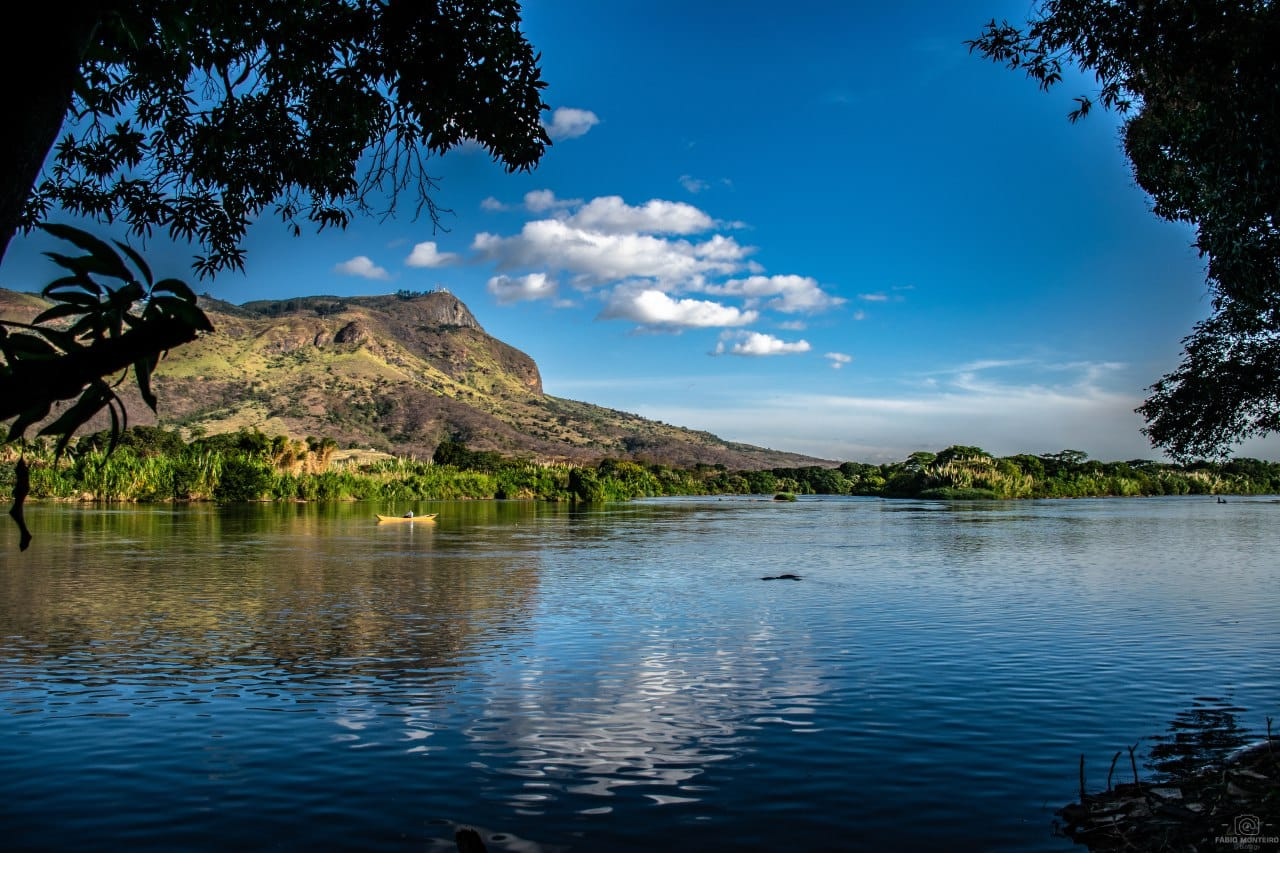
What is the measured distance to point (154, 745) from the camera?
10586mm

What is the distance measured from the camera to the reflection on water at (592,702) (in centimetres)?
830

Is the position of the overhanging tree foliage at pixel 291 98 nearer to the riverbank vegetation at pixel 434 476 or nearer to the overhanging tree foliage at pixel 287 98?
the overhanging tree foliage at pixel 287 98

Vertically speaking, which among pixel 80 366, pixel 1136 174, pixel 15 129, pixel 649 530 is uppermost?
pixel 1136 174

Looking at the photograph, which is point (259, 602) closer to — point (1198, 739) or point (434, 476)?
point (1198, 739)

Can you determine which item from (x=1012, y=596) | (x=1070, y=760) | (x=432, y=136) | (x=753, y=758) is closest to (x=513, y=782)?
(x=753, y=758)

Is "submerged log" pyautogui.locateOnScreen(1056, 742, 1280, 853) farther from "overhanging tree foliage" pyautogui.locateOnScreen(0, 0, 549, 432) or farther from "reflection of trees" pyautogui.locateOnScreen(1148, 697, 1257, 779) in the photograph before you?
"overhanging tree foliage" pyautogui.locateOnScreen(0, 0, 549, 432)

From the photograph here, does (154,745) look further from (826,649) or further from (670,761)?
(826,649)

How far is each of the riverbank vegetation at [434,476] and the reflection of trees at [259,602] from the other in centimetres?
4156

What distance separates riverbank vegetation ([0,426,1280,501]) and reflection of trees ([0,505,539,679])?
41.6m

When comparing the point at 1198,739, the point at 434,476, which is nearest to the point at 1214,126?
the point at 1198,739

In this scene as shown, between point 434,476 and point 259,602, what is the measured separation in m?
125

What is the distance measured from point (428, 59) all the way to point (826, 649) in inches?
490

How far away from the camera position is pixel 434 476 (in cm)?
14700

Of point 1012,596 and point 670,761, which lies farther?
point 1012,596
